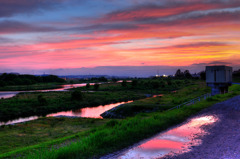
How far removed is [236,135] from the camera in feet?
37.6

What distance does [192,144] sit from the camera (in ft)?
35.7

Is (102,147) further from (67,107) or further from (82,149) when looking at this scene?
(67,107)

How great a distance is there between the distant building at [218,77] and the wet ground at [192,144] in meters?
18.5

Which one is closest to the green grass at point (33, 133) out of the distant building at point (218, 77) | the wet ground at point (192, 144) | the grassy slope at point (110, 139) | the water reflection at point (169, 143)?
the grassy slope at point (110, 139)

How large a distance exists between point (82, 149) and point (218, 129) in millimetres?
9387

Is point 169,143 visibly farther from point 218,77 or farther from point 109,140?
point 218,77

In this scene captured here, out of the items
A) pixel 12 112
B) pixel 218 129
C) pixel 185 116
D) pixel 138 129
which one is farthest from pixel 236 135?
pixel 12 112

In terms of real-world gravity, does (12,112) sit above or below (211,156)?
below

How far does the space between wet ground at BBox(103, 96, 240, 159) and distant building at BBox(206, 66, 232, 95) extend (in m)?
18.5

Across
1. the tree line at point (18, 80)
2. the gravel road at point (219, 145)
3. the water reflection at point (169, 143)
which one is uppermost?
the tree line at point (18, 80)

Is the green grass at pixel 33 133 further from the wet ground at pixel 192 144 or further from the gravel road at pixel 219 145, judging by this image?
the gravel road at pixel 219 145

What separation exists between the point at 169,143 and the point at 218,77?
2435 centimetres

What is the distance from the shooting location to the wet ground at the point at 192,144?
359 inches

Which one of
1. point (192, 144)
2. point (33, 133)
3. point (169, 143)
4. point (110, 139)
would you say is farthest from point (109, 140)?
point (33, 133)
